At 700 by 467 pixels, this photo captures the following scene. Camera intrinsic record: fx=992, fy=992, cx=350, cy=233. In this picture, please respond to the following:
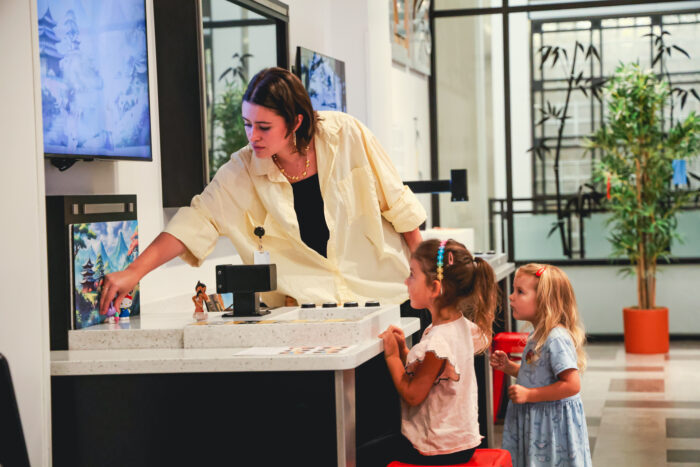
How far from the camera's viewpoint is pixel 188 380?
7.23 ft

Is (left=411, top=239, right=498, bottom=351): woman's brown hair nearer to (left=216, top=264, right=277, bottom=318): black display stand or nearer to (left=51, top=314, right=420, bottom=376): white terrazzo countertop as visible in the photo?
(left=51, top=314, right=420, bottom=376): white terrazzo countertop

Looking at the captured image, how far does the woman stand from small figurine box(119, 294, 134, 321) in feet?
0.48

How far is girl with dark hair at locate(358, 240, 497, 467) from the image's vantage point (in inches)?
94.7

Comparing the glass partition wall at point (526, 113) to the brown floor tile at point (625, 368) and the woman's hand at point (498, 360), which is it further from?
the woman's hand at point (498, 360)

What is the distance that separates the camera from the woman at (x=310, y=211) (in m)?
2.78

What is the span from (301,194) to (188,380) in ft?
2.84

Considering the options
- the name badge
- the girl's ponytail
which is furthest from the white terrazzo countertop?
the girl's ponytail

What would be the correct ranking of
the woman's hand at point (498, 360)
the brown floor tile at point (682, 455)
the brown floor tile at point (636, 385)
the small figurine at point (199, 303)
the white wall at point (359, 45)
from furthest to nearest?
the brown floor tile at point (636, 385) → the white wall at point (359, 45) → the brown floor tile at point (682, 455) → the woman's hand at point (498, 360) → the small figurine at point (199, 303)

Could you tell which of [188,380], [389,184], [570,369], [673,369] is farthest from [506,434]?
[673,369]

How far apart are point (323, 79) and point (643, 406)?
258 cm

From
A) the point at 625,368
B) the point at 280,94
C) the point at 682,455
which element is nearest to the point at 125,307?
the point at 280,94

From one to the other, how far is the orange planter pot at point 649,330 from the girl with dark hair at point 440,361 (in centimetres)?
518

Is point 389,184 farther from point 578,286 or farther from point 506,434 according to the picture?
point 578,286

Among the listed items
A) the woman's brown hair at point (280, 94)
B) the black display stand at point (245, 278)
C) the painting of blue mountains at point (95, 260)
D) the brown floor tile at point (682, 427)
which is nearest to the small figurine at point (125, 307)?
the painting of blue mountains at point (95, 260)
